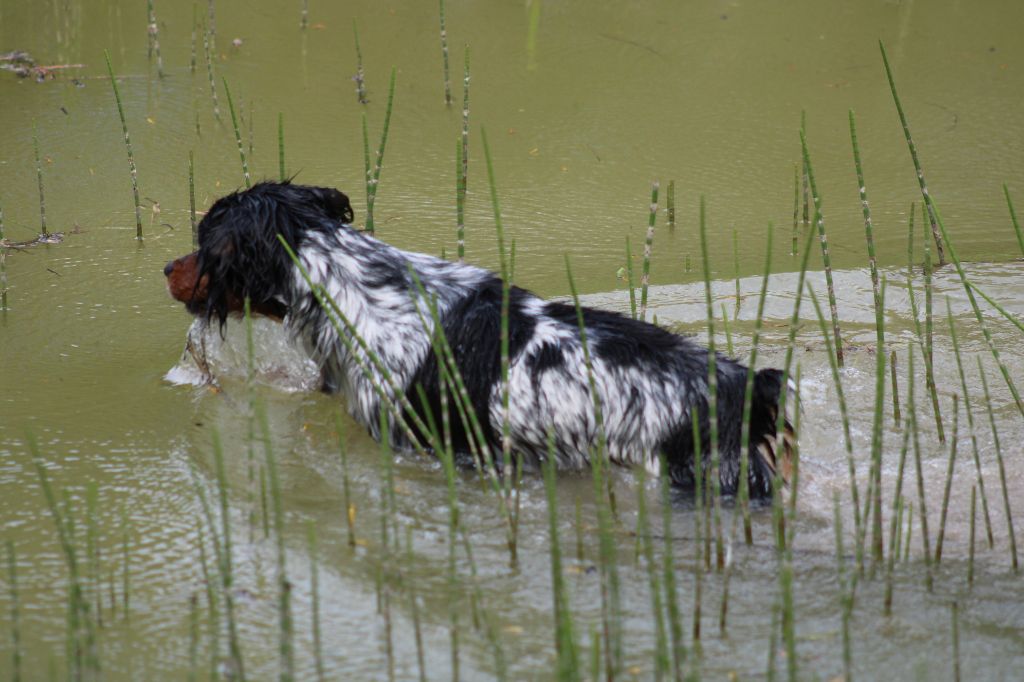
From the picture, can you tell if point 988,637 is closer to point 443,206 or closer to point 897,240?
point 897,240

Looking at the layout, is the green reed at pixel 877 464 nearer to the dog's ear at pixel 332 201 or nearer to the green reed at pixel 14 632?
the dog's ear at pixel 332 201

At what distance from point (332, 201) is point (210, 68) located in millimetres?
2960

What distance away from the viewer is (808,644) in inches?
119

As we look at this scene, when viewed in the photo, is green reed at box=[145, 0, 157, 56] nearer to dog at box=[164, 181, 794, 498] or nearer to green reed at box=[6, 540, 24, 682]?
dog at box=[164, 181, 794, 498]

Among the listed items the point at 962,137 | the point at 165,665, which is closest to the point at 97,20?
the point at 962,137

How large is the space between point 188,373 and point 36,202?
195cm

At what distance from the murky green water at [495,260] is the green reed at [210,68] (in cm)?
6

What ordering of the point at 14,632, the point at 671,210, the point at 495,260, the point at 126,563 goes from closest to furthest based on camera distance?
the point at 14,632
the point at 126,563
the point at 495,260
the point at 671,210

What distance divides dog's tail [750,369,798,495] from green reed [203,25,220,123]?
4210mm

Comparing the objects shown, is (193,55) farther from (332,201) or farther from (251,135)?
(332,201)

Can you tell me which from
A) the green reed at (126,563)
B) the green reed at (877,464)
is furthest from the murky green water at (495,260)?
the green reed at (877,464)

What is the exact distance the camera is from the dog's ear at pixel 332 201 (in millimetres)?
4262

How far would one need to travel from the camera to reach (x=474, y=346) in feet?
13.0

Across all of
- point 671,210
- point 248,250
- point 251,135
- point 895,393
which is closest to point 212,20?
point 251,135
